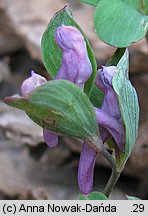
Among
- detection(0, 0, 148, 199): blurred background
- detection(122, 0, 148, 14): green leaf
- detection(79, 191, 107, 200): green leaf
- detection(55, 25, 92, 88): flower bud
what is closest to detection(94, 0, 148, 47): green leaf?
detection(122, 0, 148, 14): green leaf

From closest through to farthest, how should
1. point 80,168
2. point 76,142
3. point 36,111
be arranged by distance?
1. point 36,111
2. point 80,168
3. point 76,142

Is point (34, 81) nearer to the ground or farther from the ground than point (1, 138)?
farther from the ground

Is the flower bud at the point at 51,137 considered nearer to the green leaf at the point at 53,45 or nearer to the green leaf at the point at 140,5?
the green leaf at the point at 53,45

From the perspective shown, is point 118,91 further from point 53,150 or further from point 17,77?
point 17,77

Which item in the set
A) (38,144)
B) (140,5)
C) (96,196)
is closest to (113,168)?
(96,196)

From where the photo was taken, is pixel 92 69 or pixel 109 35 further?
pixel 109 35

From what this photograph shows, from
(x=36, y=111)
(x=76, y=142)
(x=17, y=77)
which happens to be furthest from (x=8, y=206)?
(x=17, y=77)

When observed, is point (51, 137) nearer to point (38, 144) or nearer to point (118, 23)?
point (118, 23)

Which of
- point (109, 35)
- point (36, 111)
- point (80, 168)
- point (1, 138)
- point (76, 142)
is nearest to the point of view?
point (36, 111)

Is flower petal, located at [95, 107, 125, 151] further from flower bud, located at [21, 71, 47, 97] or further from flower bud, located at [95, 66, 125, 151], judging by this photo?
flower bud, located at [21, 71, 47, 97]

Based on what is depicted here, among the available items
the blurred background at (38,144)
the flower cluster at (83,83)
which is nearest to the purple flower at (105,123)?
the flower cluster at (83,83)
